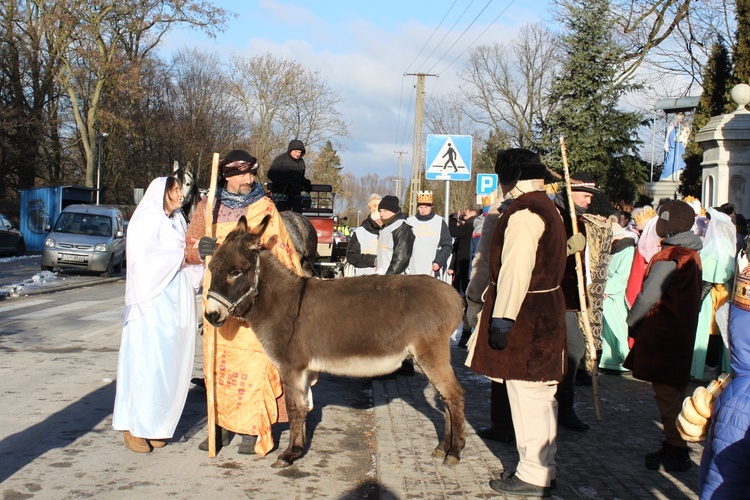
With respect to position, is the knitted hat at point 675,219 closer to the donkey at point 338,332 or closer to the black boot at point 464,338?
the donkey at point 338,332

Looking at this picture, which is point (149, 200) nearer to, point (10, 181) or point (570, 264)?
point (570, 264)

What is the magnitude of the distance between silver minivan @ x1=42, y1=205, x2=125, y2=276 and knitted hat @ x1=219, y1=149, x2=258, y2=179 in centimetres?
1848

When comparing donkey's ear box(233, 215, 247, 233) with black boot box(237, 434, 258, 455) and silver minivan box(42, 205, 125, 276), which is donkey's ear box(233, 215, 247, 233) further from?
silver minivan box(42, 205, 125, 276)

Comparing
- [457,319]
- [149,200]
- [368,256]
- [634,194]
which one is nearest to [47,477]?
[149,200]

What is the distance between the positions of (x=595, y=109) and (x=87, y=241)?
65.2 ft

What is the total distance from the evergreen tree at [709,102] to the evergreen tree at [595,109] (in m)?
9.30

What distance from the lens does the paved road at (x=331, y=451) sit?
5.35 m

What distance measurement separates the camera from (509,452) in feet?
20.7

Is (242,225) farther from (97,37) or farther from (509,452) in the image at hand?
(97,37)

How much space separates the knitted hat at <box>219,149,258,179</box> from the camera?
635 cm

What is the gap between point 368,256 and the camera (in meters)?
10.3

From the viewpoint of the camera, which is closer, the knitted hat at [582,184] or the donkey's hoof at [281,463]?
the donkey's hoof at [281,463]

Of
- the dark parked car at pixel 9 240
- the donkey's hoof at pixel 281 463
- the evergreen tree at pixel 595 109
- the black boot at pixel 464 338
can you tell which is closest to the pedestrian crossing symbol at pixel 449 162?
the black boot at pixel 464 338

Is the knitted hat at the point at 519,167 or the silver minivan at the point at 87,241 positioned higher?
the knitted hat at the point at 519,167
